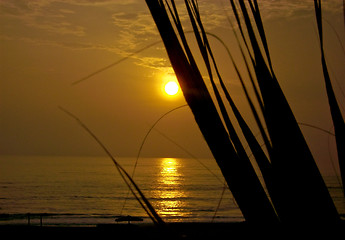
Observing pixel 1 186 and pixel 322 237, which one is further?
pixel 1 186

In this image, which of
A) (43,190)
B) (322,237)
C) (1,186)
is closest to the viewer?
(322,237)

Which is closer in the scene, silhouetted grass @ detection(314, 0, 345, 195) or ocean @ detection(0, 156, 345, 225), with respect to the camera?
silhouetted grass @ detection(314, 0, 345, 195)

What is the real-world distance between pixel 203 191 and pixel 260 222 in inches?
2322

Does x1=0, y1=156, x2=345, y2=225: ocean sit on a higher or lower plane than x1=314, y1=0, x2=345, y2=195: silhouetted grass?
higher

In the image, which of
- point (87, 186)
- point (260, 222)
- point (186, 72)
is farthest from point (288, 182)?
point (87, 186)

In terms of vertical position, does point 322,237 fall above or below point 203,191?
below

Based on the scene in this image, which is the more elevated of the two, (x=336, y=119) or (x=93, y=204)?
(x=93, y=204)

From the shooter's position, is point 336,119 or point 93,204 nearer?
point 336,119

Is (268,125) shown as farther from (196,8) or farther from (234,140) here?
(196,8)

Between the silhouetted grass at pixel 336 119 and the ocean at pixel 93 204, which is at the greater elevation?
the ocean at pixel 93 204

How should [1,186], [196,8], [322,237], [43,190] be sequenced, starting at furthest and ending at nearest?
[1,186] < [43,190] < [196,8] < [322,237]

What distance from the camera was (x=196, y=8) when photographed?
21.1 inches

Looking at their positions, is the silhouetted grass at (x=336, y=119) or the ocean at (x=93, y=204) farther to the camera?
the ocean at (x=93, y=204)

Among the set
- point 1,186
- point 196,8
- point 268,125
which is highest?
point 1,186
